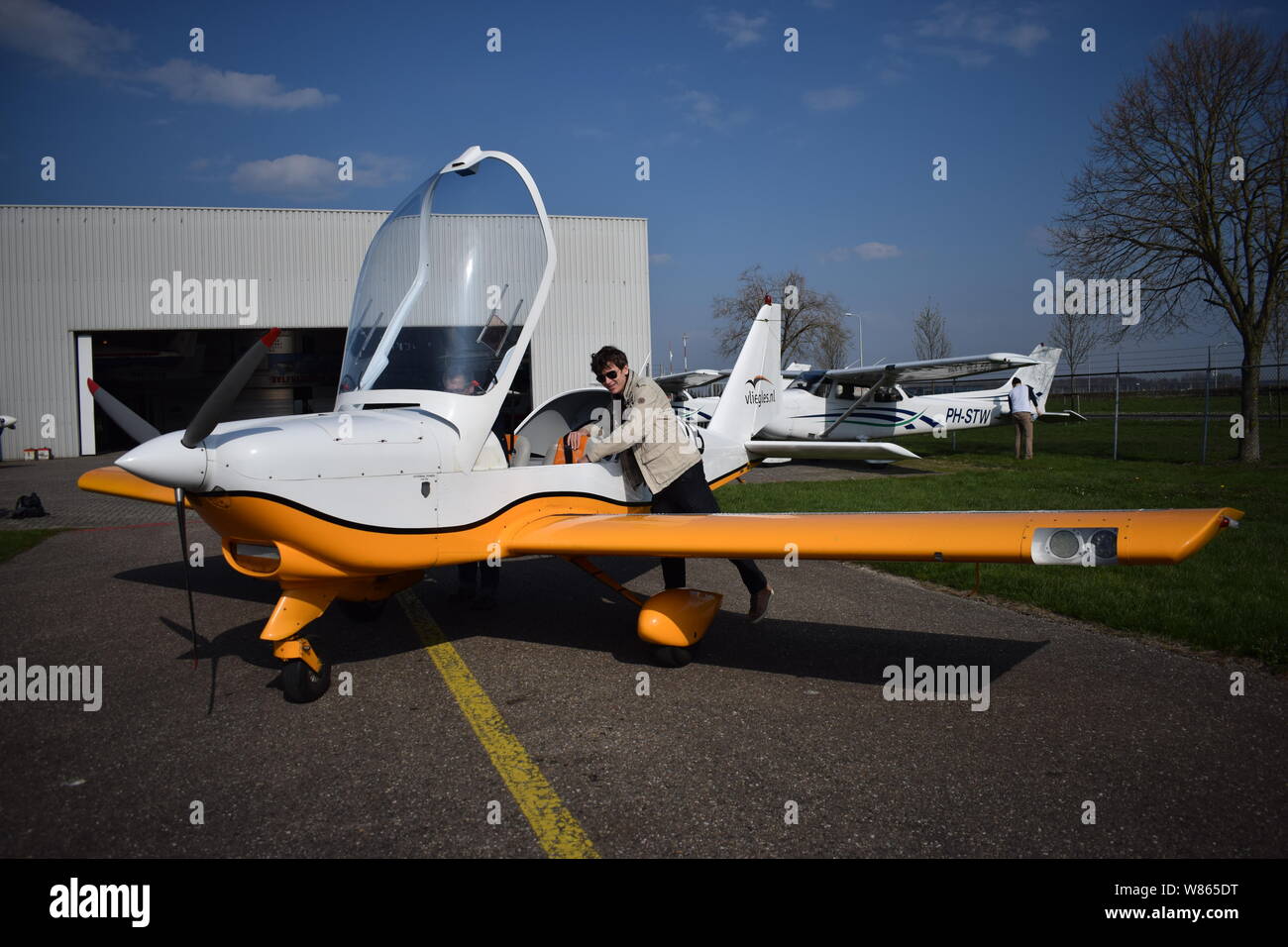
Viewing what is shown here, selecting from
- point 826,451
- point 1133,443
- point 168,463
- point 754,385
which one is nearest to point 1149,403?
point 1133,443

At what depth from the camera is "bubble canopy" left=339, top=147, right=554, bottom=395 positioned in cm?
496

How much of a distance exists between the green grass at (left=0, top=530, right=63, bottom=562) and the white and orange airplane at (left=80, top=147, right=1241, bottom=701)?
547 centimetres

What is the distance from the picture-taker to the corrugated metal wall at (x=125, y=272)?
25.1 meters

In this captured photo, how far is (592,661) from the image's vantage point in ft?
15.8

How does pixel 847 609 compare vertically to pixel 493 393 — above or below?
below

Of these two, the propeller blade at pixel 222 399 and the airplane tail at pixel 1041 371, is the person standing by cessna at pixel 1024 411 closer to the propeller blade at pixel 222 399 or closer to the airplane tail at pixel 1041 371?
the airplane tail at pixel 1041 371

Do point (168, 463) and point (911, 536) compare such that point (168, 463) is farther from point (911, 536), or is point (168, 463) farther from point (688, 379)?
point (688, 379)

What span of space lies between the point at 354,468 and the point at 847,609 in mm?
3758

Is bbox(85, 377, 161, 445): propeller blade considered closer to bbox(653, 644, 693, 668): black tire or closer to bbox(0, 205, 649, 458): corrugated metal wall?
bbox(653, 644, 693, 668): black tire

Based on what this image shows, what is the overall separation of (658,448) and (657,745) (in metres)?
2.15
